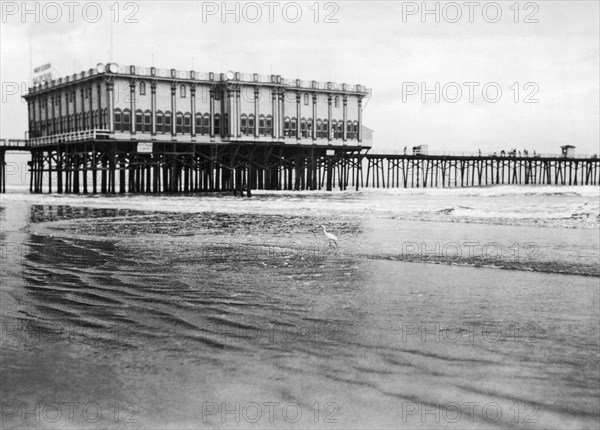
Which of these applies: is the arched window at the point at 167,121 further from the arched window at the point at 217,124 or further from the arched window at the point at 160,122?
the arched window at the point at 217,124

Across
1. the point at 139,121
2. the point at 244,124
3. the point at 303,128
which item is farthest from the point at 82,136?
the point at 303,128

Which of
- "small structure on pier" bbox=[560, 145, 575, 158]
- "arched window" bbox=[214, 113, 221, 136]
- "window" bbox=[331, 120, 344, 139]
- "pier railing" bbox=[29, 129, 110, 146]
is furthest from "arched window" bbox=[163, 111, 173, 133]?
"small structure on pier" bbox=[560, 145, 575, 158]

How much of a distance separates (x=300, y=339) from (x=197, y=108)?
57.0 metres

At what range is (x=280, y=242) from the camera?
1753cm

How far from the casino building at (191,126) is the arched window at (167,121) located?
0.09m

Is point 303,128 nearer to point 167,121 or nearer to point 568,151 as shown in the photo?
point 167,121

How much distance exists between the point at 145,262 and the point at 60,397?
315 inches

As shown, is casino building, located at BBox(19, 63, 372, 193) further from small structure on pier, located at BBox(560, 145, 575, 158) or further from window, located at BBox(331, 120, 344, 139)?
small structure on pier, located at BBox(560, 145, 575, 158)

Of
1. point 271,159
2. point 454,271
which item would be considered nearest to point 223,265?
point 454,271

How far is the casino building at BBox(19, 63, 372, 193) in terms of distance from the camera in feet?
194

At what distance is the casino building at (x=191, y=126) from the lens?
59.2 metres

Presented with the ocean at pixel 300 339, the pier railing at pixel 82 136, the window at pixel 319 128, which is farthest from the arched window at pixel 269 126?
the ocean at pixel 300 339

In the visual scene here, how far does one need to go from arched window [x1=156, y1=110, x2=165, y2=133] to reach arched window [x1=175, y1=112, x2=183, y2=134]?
120 centimetres

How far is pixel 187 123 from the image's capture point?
61.9 m
